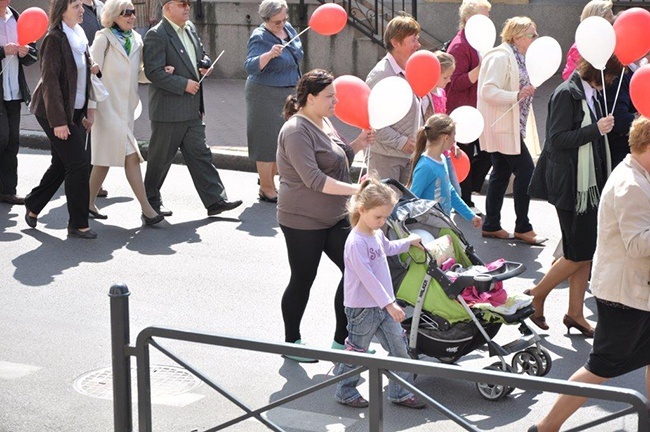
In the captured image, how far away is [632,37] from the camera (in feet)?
26.2

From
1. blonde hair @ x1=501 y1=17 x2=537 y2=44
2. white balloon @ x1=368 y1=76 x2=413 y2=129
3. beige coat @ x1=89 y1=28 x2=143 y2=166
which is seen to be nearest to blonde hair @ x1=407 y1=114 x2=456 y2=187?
white balloon @ x1=368 y1=76 x2=413 y2=129

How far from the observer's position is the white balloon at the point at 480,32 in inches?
376

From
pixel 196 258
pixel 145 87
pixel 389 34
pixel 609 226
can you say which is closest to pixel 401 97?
pixel 389 34

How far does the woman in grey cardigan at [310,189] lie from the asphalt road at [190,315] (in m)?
0.36

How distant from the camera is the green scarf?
7434mm

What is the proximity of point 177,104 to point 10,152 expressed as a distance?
5.74ft

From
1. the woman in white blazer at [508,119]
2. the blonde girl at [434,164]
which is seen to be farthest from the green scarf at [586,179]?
the woman in white blazer at [508,119]

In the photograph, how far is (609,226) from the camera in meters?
5.58

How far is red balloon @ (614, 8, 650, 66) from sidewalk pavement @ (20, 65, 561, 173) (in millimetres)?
4565

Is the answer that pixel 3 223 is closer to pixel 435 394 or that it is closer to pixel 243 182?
pixel 243 182

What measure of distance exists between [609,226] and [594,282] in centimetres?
29

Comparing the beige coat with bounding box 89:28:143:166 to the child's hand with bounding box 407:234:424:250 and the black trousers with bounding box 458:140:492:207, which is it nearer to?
the black trousers with bounding box 458:140:492:207

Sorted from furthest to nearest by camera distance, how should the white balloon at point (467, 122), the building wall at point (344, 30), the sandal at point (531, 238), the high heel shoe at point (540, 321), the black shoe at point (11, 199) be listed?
the building wall at point (344, 30)
the black shoe at point (11, 199)
the sandal at point (531, 238)
the white balloon at point (467, 122)
the high heel shoe at point (540, 321)

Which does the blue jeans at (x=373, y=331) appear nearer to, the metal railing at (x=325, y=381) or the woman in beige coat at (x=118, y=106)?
the metal railing at (x=325, y=381)
